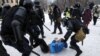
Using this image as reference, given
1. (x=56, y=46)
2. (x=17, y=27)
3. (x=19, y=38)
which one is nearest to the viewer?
(x=17, y=27)

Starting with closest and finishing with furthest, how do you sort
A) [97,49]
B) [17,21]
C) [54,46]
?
[17,21]
[54,46]
[97,49]

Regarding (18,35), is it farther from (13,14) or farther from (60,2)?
(60,2)

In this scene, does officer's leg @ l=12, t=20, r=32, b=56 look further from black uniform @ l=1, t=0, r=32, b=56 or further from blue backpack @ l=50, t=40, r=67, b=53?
blue backpack @ l=50, t=40, r=67, b=53

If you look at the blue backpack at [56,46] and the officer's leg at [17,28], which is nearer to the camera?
the officer's leg at [17,28]

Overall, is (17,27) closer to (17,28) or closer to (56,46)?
(17,28)

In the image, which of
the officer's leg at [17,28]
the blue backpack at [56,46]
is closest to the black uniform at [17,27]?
the officer's leg at [17,28]

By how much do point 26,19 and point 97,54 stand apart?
124 inches

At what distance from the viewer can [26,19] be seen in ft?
15.8

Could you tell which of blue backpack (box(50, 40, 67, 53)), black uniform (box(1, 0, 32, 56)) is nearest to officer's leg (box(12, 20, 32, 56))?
black uniform (box(1, 0, 32, 56))

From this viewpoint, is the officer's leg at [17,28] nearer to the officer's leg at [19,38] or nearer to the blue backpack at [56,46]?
the officer's leg at [19,38]

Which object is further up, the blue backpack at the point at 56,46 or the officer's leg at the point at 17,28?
the officer's leg at the point at 17,28

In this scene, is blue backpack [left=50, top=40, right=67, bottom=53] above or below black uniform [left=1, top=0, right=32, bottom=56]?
below

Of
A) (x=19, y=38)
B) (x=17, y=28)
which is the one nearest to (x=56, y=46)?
(x=19, y=38)

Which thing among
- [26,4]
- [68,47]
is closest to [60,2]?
[68,47]
